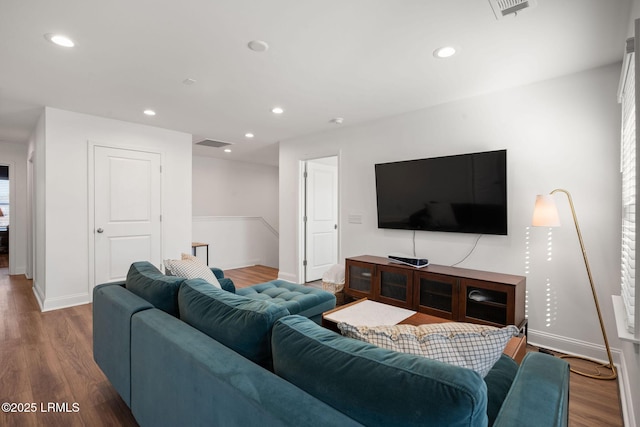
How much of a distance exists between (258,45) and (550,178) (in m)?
2.70

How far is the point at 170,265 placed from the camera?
7.34 feet

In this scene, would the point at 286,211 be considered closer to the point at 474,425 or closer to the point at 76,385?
the point at 76,385

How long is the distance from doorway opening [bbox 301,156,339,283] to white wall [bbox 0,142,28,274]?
4994 mm

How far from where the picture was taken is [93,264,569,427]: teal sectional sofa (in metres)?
0.76

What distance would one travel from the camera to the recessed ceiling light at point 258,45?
2.22 meters

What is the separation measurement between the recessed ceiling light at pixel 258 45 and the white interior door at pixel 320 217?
2.82 metres

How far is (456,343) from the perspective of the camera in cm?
97

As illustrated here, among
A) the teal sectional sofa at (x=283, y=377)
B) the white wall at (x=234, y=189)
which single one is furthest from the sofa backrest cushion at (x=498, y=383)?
the white wall at (x=234, y=189)

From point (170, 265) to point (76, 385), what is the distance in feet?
3.25

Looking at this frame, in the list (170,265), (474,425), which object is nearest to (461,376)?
(474,425)

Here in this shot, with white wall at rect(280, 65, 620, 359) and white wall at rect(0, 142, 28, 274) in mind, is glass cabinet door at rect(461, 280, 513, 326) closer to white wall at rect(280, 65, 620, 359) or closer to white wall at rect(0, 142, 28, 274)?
white wall at rect(280, 65, 620, 359)

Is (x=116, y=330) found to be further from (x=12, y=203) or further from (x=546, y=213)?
(x=12, y=203)

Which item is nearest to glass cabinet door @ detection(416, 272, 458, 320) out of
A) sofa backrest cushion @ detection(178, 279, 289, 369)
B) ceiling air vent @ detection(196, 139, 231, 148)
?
sofa backrest cushion @ detection(178, 279, 289, 369)

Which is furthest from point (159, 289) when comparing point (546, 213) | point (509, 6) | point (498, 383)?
point (546, 213)
